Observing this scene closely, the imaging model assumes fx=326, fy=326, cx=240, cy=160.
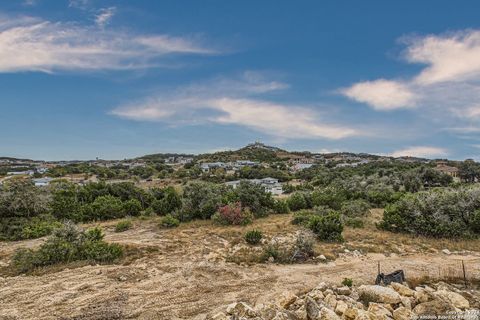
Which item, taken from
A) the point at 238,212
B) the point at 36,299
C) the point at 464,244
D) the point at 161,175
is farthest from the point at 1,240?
the point at 161,175

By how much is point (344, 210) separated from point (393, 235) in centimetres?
630

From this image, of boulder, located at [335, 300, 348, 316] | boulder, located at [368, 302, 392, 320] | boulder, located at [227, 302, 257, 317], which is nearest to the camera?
boulder, located at [368, 302, 392, 320]

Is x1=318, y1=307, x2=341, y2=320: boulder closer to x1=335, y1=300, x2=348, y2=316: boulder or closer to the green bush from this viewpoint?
x1=335, y1=300, x2=348, y2=316: boulder

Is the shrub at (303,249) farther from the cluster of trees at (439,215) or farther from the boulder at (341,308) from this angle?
the cluster of trees at (439,215)

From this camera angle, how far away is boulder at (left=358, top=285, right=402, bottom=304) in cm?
833

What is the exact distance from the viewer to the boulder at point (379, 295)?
833 cm

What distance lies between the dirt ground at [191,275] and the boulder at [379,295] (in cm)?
191

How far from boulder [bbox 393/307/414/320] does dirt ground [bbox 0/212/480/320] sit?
9.83 feet

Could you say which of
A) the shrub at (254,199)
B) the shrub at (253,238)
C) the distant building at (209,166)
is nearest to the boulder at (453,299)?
the shrub at (253,238)

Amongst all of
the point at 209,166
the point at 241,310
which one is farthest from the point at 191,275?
the point at 209,166

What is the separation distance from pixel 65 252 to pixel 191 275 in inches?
219

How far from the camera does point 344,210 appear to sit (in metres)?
23.4

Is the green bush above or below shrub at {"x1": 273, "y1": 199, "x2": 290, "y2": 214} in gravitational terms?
below

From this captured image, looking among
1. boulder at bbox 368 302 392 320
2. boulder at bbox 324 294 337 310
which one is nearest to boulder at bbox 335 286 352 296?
boulder at bbox 324 294 337 310
